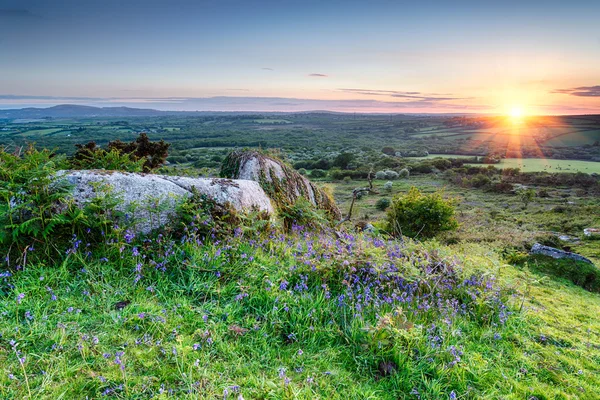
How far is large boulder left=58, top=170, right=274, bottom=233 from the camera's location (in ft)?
17.4

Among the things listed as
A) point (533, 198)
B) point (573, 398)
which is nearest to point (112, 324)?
point (573, 398)

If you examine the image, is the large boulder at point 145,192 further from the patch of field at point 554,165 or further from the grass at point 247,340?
the patch of field at point 554,165

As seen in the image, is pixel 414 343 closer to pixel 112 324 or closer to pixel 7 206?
pixel 112 324

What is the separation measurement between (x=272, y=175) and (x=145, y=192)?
4310 millimetres

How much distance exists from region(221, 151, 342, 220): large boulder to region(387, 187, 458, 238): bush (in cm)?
1167

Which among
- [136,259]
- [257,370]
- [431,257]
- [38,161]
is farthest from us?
[431,257]

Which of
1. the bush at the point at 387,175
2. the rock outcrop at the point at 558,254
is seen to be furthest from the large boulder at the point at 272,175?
the bush at the point at 387,175

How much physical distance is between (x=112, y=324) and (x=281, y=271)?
2.17 metres

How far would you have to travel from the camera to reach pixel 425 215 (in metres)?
21.0

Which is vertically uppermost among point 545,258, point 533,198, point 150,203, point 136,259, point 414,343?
point 150,203

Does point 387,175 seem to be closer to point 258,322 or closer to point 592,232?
point 592,232

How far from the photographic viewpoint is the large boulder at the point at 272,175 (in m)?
9.16

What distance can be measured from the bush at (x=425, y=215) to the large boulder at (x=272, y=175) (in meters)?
11.7

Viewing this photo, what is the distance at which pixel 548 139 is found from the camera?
426 ft
